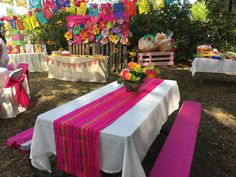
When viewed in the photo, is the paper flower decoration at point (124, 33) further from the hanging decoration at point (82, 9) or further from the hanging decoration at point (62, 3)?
the hanging decoration at point (62, 3)

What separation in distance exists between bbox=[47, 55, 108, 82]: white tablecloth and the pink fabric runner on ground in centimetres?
420

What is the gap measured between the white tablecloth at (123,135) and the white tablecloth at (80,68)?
3715 mm

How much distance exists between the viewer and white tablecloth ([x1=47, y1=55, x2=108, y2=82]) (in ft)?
21.5

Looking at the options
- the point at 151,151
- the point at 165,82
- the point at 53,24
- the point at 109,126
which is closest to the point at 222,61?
the point at 165,82

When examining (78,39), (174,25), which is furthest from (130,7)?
(174,25)

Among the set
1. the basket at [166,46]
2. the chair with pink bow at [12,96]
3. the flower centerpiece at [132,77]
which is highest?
the basket at [166,46]

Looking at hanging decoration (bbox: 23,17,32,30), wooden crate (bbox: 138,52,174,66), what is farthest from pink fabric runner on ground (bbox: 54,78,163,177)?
hanging decoration (bbox: 23,17,32,30)

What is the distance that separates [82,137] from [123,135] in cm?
38

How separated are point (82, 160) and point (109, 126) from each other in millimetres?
393

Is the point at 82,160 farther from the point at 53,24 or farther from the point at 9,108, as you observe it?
the point at 53,24

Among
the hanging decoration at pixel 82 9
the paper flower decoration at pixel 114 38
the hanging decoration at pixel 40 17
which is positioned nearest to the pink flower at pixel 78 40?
the hanging decoration at pixel 82 9

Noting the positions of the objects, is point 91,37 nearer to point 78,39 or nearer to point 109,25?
point 78,39

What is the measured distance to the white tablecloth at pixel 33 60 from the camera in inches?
306

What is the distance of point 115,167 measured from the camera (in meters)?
1.92
